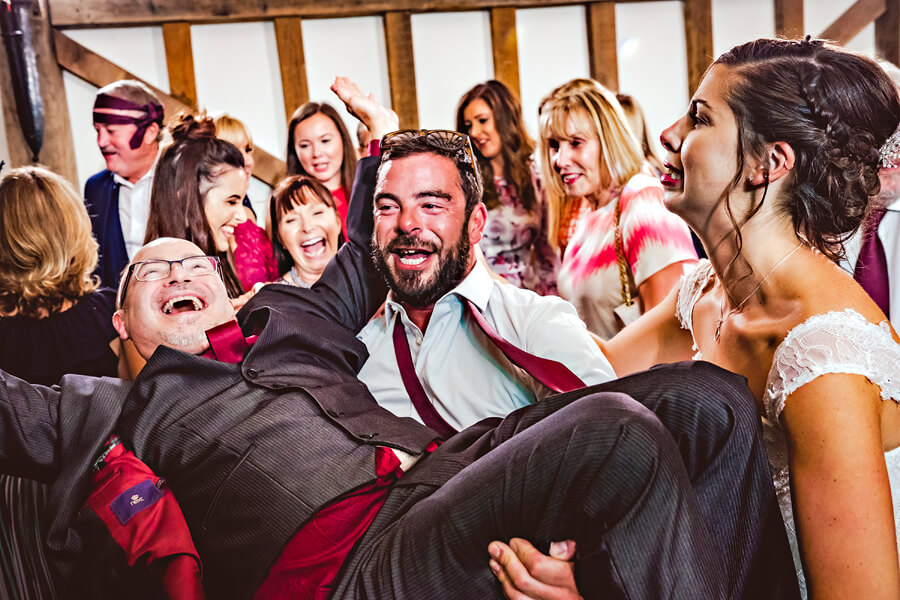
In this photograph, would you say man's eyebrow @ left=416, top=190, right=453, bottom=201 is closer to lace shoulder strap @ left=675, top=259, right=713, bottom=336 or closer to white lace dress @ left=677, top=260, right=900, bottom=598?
lace shoulder strap @ left=675, top=259, right=713, bottom=336

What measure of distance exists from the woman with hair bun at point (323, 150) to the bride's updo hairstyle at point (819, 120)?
6.16 ft

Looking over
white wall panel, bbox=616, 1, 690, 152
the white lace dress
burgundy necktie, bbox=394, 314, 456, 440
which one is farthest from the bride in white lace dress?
white wall panel, bbox=616, 1, 690, 152

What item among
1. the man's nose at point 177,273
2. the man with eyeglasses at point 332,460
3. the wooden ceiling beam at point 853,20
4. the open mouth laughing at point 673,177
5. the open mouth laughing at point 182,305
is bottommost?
the man with eyeglasses at point 332,460

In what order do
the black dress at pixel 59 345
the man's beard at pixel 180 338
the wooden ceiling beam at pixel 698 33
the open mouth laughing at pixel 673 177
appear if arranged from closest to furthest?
the open mouth laughing at pixel 673 177 → the man's beard at pixel 180 338 → the black dress at pixel 59 345 → the wooden ceiling beam at pixel 698 33

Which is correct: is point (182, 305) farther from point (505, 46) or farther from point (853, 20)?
point (853, 20)

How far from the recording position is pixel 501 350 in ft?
6.10

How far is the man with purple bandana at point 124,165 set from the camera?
113 inches

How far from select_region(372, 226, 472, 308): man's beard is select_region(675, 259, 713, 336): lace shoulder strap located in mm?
518

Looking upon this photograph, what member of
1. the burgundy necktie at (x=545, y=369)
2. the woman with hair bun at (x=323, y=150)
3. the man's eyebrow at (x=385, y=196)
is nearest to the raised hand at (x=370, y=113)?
the man's eyebrow at (x=385, y=196)

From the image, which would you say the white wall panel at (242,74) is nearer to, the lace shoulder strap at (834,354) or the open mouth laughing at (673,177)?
the open mouth laughing at (673,177)

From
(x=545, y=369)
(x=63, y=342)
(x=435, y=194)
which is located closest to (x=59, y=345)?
(x=63, y=342)

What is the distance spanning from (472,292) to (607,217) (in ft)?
2.90

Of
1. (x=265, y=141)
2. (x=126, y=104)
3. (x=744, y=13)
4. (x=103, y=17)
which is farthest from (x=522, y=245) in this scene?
(x=744, y=13)

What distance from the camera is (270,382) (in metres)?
1.69
